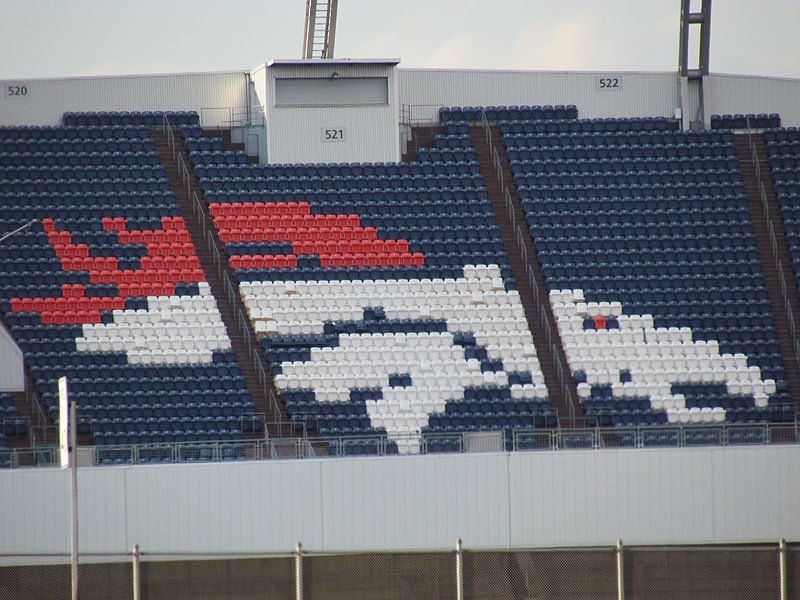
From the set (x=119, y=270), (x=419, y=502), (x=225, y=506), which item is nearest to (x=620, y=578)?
(x=419, y=502)

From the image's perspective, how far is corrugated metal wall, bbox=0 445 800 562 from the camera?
2578 cm

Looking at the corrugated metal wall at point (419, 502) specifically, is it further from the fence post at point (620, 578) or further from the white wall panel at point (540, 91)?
the white wall panel at point (540, 91)

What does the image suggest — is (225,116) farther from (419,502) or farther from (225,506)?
(419,502)

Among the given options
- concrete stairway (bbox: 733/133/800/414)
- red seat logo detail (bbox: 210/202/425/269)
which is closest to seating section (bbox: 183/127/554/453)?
red seat logo detail (bbox: 210/202/425/269)

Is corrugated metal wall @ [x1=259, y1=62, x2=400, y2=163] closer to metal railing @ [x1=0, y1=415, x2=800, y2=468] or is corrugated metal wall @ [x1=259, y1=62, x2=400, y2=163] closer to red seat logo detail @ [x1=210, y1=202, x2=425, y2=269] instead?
red seat logo detail @ [x1=210, y1=202, x2=425, y2=269]

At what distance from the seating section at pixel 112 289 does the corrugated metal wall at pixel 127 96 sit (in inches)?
18.6

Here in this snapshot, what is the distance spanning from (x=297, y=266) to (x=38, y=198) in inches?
254

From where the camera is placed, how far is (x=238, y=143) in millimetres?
35875

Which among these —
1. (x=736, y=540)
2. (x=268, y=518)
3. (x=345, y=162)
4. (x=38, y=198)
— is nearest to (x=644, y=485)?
(x=736, y=540)

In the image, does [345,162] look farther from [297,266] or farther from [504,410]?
[504,410]

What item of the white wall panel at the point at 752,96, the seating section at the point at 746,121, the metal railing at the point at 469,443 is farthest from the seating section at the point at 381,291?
the white wall panel at the point at 752,96

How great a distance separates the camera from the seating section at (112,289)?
29.7 metres

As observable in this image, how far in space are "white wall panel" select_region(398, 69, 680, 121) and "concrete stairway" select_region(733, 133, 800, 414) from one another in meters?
2.56

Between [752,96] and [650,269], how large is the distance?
7531 millimetres
